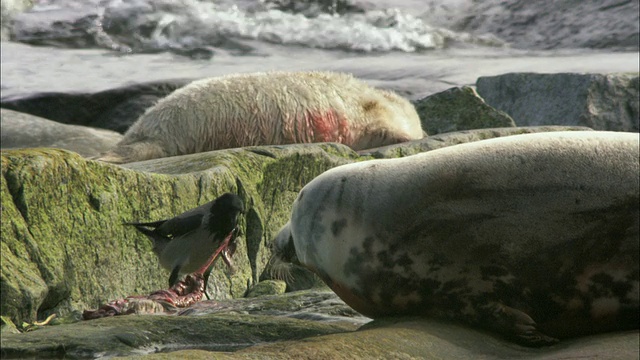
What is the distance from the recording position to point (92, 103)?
13.0 metres

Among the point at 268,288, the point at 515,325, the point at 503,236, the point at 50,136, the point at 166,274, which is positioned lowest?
the point at 50,136

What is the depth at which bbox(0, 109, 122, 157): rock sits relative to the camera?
30.5ft

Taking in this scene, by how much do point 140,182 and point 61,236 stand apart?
24.9 inches

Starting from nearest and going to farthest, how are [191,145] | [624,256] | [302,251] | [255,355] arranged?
[255,355]
[624,256]
[302,251]
[191,145]

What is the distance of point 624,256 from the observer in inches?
127

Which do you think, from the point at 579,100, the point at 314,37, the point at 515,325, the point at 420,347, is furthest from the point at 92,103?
the point at 420,347

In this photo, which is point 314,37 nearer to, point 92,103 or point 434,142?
point 92,103

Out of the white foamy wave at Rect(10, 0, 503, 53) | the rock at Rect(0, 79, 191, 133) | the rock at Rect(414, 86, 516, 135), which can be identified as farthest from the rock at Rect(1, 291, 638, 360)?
the white foamy wave at Rect(10, 0, 503, 53)

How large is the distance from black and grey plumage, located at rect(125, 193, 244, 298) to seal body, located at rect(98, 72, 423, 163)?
2.39m

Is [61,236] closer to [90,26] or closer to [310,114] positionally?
[310,114]

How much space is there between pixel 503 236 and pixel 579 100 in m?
6.75

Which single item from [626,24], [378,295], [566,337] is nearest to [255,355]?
[378,295]

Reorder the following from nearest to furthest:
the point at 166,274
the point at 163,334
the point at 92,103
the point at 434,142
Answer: the point at 163,334 → the point at 166,274 → the point at 434,142 → the point at 92,103

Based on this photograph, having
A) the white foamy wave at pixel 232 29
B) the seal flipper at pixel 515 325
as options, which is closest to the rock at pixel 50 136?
the seal flipper at pixel 515 325
